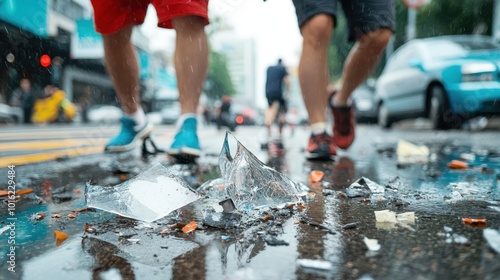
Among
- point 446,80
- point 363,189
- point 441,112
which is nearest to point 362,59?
point 363,189

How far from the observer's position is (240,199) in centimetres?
133

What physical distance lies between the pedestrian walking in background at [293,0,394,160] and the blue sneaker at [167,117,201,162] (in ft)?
2.38

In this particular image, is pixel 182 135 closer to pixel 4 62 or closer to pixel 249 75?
pixel 4 62

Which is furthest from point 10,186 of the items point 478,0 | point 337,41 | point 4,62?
point 337,41

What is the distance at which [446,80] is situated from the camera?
20.3 feet

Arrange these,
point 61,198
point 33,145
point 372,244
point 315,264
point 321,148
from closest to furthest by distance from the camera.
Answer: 1. point 315,264
2. point 372,244
3. point 61,198
4. point 321,148
5. point 33,145

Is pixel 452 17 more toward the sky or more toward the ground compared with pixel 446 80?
more toward the sky

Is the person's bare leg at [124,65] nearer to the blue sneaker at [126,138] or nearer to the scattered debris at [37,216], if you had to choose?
the blue sneaker at [126,138]

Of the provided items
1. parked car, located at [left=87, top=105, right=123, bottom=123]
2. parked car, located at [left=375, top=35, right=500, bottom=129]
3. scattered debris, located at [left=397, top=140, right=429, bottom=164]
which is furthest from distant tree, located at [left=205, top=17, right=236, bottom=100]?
scattered debris, located at [left=397, top=140, right=429, bottom=164]

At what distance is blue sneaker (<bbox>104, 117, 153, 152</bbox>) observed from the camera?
2912mm

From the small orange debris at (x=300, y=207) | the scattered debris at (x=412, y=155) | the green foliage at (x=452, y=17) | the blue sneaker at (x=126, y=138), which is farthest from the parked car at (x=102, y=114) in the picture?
the small orange debris at (x=300, y=207)

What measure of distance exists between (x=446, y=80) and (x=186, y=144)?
5018 millimetres

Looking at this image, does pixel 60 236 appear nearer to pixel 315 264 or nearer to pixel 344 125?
pixel 315 264

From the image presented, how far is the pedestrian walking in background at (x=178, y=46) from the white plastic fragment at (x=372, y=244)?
151 centimetres
